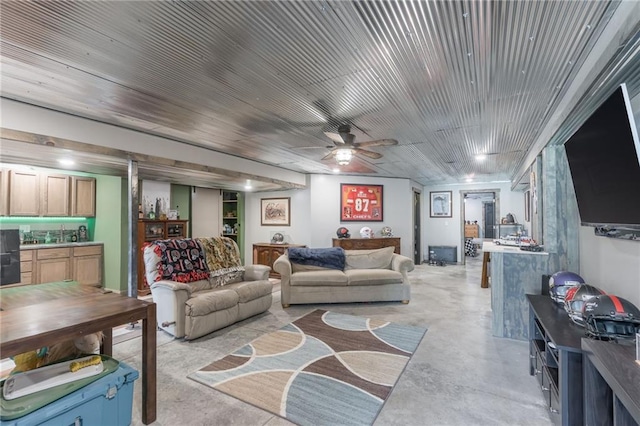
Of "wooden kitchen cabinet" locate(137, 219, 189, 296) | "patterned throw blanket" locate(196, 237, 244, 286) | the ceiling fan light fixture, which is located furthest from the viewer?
"wooden kitchen cabinet" locate(137, 219, 189, 296)

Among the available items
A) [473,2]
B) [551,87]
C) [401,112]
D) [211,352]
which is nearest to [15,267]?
[211,352]

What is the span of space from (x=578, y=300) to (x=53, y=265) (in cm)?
645

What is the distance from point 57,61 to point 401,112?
2.83m

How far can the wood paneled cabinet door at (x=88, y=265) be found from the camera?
486cm

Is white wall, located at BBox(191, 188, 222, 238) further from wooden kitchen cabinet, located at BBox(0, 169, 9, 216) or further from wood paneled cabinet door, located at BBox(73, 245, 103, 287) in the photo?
wooden kitchen cabinet, located at BBox(0, 169, 9, 216)

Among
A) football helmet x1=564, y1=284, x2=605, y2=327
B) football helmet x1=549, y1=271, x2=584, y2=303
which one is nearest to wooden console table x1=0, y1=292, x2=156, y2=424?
football helmet x1=564, y1=284, x2=605, y2=327

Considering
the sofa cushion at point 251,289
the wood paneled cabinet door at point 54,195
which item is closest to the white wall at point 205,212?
the wood paneled cabinet door at point 54,195

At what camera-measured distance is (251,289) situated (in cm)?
379

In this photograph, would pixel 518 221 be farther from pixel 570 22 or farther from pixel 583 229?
pixel 570 22

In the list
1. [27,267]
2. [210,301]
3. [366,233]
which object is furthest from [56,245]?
[366,233]

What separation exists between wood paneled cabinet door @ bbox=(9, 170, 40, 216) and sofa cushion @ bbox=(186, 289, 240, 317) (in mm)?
3415

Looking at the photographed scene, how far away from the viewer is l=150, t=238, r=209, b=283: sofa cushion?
3480 mm

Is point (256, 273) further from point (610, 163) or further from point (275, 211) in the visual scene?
point (610, 163)

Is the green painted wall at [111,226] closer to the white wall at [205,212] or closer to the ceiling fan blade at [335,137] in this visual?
the white wall at [205,212]
